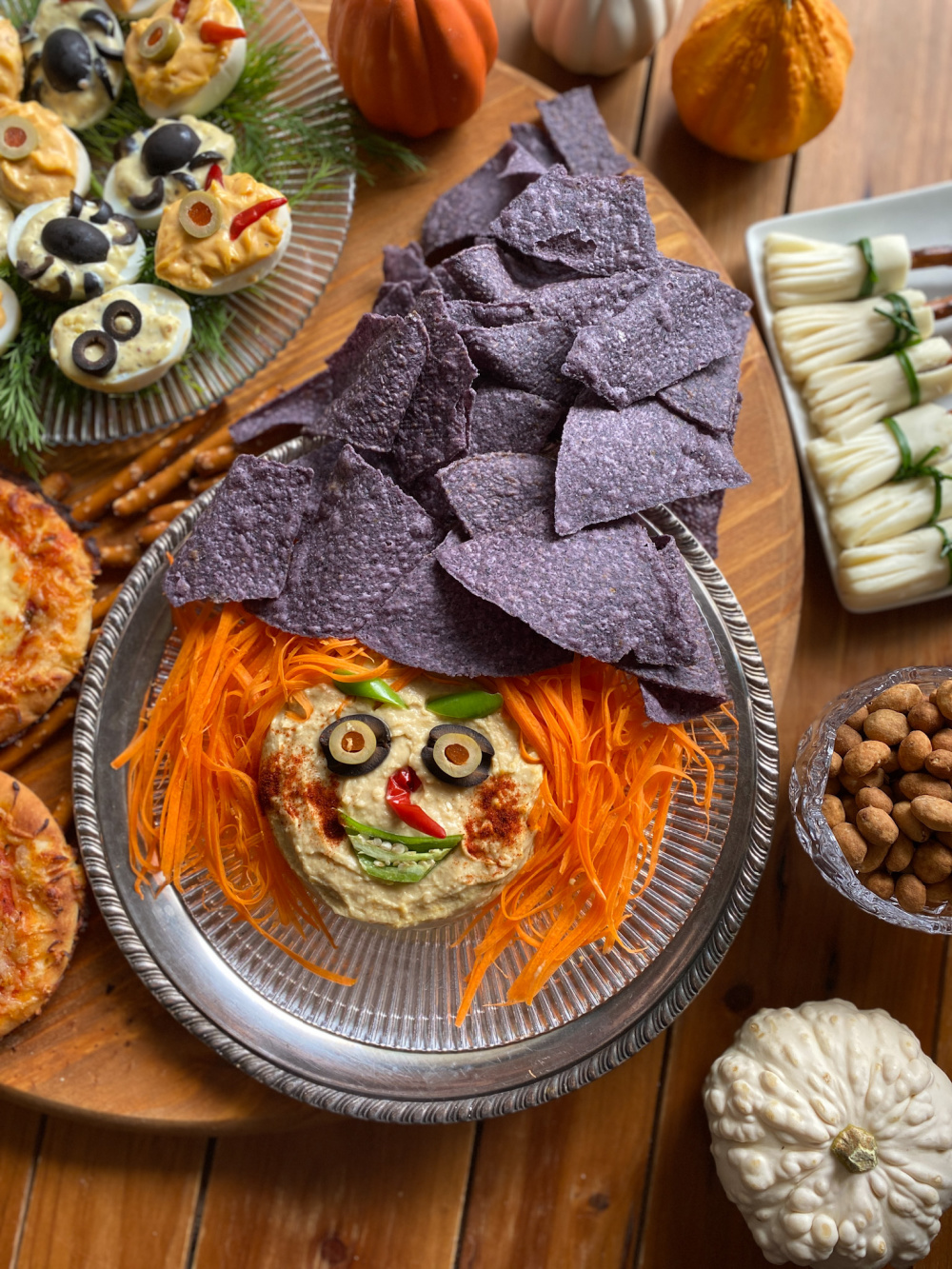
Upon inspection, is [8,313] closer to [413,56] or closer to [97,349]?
[97,349]

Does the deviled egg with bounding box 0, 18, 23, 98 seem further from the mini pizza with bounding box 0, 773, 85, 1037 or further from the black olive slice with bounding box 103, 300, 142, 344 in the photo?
the mini pizza with bounding box 0, 773, 85, 1037

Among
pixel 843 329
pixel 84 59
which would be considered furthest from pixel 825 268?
pixel 84 59

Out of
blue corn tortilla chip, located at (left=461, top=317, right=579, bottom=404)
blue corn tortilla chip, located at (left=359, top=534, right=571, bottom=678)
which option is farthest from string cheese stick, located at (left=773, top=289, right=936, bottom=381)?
blue corn tortilla chip, located at (left=359, top=534, right=571, bottom=678)

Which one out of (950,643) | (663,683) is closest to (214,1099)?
(663,683)

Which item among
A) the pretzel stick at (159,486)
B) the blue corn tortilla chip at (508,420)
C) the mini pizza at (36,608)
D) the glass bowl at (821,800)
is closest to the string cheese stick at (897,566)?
the glass bowl at (821,800)

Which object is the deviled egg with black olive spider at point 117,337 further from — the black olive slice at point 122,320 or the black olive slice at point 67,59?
the black olive slice at point 67,59
